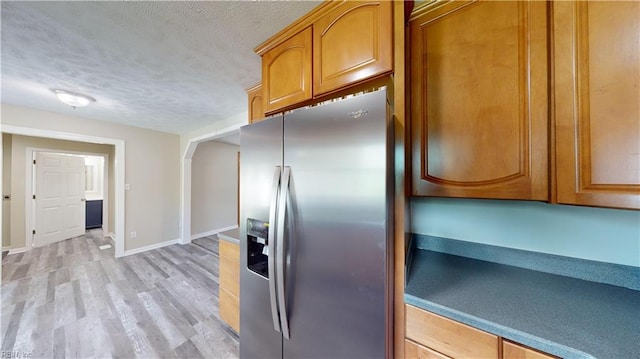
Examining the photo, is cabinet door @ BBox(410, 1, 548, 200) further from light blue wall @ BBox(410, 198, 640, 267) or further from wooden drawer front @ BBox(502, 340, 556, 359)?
wooden drawer front @ BBox(502, 340, 556, 359)

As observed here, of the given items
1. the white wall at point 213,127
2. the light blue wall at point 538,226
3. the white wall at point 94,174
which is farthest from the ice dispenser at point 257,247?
the white wall at point 94,174

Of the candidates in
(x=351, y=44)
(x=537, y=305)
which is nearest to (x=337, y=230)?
(x=537, y=305)

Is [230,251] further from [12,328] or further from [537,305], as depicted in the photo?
[12,328]

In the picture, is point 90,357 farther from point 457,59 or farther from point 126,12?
point 457,59

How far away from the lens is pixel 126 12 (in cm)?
118

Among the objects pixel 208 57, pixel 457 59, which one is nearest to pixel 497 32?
pixel 457 59

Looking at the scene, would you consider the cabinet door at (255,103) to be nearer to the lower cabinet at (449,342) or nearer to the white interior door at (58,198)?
the lower cabinet at (449,342)

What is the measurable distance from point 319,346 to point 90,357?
75.0 inches

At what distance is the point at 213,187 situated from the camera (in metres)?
5.07

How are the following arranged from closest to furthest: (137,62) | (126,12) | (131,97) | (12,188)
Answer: (126,12), (137,62), (131,97), (12,188)

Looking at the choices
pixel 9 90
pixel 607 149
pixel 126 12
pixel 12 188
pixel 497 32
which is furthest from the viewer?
pixel 12 188

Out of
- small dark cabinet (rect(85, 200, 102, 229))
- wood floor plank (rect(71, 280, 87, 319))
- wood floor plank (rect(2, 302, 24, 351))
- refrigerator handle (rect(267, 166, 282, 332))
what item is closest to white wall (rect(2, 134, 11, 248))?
small dark cabinet (rect(85, 200, 102, 229))

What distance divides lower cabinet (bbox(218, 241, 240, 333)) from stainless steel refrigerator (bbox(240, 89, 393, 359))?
586 mm

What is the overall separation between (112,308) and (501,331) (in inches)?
124
